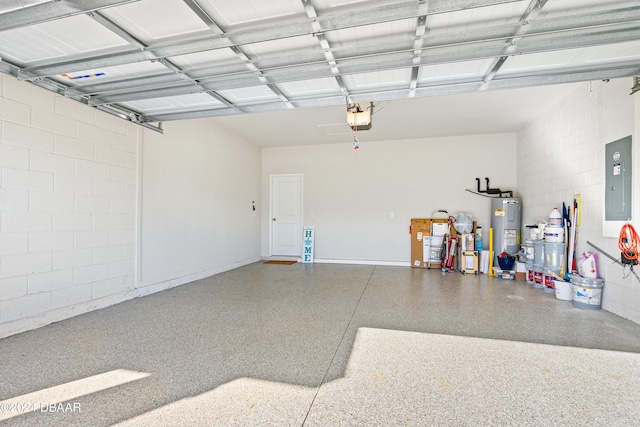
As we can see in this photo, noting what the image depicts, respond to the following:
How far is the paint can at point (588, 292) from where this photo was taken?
3525 millimetres

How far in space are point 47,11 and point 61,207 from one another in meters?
2.10

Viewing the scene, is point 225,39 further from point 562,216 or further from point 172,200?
point 562,216

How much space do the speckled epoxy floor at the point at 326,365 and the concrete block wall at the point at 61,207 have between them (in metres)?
0.31

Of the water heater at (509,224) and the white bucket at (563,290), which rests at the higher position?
the water heater at (509,224)

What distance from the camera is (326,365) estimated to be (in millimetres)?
2172

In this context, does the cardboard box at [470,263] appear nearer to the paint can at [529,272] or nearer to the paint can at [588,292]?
the paint can at [529,272]

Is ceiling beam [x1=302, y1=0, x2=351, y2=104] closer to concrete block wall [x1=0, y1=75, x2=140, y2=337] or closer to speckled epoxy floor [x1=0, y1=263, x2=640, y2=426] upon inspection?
speckled epoxy floor [x1=0, y1=263, x2=640, y2=426]

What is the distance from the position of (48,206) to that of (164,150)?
1.76 metres

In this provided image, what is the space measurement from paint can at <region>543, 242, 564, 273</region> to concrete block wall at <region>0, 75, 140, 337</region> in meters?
5.88

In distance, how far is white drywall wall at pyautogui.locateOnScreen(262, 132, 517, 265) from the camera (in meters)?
6.51

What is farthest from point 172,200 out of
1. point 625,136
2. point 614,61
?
point 625,136

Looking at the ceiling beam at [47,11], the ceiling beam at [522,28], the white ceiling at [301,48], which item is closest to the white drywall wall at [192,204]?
the white ceiling at [301,48]

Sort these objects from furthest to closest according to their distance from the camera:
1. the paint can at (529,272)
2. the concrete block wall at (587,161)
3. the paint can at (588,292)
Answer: the paint can at (529,272) → the paint can at (588,292) → the concrete block wall at (587,161)

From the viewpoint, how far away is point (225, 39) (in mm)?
2086
